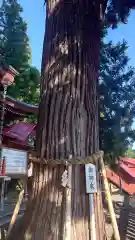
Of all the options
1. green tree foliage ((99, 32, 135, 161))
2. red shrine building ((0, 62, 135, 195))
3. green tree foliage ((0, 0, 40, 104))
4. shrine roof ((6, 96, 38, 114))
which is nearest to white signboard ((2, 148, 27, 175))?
red shrine building ((0, 62, 135, 195))

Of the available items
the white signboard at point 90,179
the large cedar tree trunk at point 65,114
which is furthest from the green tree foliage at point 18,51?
the white signboard at point 90,179

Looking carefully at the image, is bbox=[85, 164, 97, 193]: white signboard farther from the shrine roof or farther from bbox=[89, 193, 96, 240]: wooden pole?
the shrine roof

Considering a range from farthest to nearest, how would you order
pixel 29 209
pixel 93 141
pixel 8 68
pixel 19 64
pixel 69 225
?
pixel 19 64 < pixel 8 68 < pixel 93 141 < pixel 29 209 < pixel 69 225

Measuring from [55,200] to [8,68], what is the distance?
145 inches

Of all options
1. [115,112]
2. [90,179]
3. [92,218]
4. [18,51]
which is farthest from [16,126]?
[18,51]

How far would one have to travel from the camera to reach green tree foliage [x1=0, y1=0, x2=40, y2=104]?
1370 cm

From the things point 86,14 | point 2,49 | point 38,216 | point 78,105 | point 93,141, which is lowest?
point 38,216

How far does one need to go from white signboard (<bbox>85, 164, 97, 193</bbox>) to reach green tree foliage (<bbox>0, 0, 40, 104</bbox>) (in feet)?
33.9

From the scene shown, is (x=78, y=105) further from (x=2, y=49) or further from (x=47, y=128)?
(x=2, y=49)

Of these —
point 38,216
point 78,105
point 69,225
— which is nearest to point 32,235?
point 38,216

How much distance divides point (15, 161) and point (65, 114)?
3.02 m

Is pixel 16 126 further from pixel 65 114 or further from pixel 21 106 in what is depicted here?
pixel 65 114

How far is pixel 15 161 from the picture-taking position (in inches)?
228

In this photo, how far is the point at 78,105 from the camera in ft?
10.3
